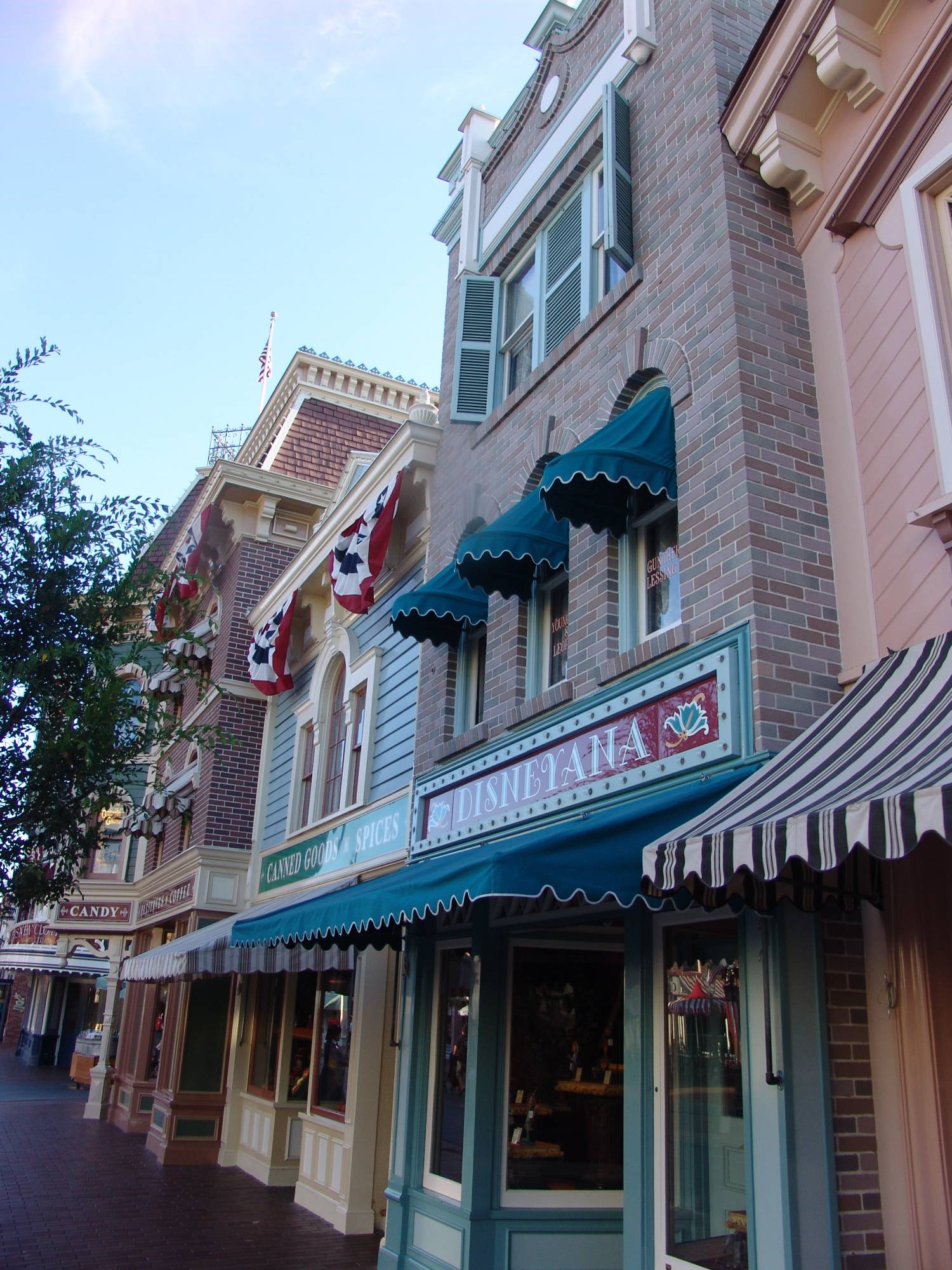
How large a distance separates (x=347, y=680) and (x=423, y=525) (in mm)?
2723

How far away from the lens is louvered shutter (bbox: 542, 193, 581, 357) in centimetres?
909

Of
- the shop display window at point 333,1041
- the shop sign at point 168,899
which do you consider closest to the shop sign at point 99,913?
the shop sign at point 168,899

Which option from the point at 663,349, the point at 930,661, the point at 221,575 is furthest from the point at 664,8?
the point at 221,575

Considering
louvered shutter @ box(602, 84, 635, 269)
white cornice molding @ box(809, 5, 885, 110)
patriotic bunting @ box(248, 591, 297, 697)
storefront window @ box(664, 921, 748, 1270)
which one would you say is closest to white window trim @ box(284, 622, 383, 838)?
patriotic bunting @ box(248, 591, 297, 697)

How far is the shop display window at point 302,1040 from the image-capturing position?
1348 cm

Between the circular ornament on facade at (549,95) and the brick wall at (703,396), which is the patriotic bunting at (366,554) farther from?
the circular ornament on facade at (549,95)

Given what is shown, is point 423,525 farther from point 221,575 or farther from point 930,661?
point 221,575

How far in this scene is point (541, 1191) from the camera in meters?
7.44

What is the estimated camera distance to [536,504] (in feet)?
27.4

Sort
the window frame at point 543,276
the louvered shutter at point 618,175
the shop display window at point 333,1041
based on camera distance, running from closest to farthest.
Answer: the louvered shutter at point 618,175 → the window frame at point 543,276 → the shop display window at point 333,1041

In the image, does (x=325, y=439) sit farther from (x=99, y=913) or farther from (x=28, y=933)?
(x=28, y=933)

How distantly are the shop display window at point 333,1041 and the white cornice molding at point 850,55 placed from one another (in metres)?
9.66

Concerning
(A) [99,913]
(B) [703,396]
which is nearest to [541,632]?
(B) [703,396]

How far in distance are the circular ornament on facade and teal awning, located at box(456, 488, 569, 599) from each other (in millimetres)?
4302
